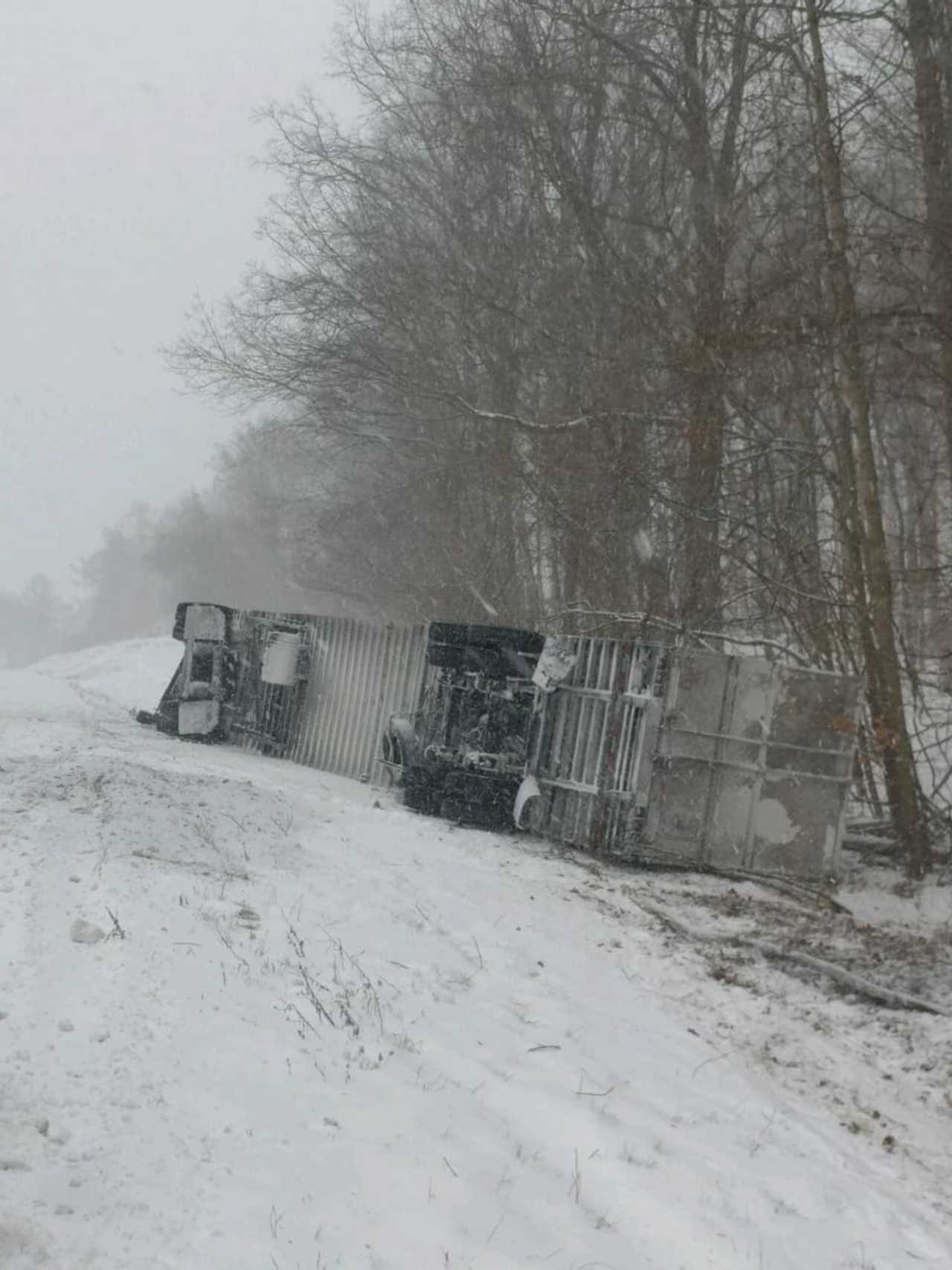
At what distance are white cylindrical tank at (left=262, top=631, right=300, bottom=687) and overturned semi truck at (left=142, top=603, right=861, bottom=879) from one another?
2.92 meters

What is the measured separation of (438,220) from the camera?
17.0 m

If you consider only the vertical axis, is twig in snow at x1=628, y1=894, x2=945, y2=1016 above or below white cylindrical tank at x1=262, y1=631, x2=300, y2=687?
below

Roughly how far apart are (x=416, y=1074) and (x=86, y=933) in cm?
192

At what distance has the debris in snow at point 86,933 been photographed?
17.3 ft

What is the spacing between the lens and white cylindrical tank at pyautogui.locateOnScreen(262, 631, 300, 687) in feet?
47.3

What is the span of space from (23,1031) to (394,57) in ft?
52.4

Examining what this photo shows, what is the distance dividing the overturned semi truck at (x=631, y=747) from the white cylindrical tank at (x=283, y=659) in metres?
2.92

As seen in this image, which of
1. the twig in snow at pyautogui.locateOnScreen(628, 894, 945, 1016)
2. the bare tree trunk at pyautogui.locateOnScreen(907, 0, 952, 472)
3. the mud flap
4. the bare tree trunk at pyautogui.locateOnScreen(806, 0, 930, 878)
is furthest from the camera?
the mud flap

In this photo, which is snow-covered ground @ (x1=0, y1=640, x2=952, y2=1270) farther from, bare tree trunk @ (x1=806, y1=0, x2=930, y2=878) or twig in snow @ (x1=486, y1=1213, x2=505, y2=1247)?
bare tree trunk @ (x1=806, y1=0, x2=930, y2=878)

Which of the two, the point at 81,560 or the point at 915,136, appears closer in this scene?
the point at 915,136

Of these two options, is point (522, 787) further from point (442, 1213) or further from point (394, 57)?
point (394, 57)

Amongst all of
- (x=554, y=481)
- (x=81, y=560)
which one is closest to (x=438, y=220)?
(x=554, y=481)

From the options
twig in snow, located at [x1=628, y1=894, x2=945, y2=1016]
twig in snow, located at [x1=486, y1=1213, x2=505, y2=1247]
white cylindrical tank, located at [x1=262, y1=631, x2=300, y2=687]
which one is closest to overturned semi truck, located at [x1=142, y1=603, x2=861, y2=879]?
twig in snow, located at [x1=628, y1=894, x2=945, y2=1016]

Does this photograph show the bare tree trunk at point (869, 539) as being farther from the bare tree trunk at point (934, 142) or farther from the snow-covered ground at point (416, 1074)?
the snow-covered ground at point (416, 1074)
